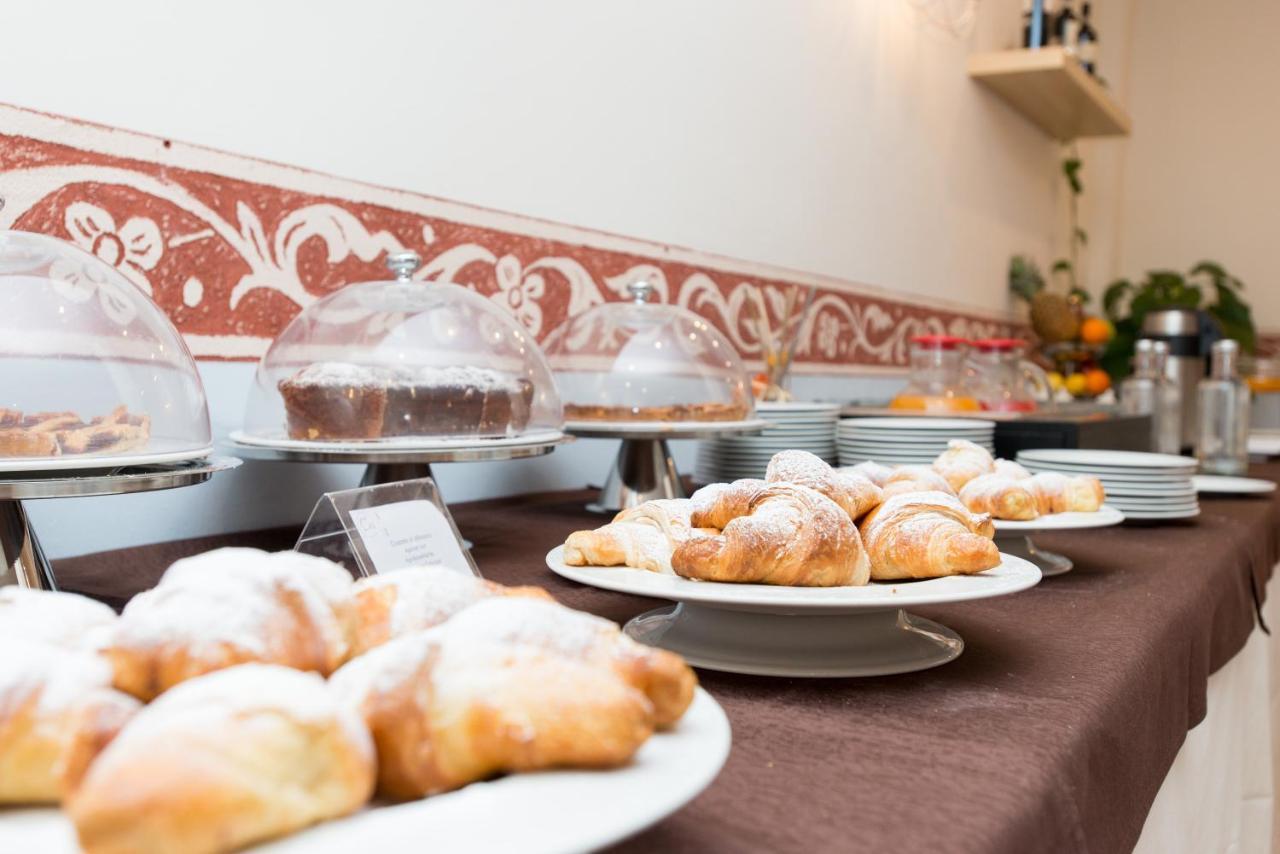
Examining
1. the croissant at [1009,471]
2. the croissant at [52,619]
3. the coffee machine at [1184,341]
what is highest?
the coffee machine at [1184,341]

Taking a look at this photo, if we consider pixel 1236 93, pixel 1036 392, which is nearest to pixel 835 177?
pixel 1036 392

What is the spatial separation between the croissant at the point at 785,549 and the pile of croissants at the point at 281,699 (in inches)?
9.2

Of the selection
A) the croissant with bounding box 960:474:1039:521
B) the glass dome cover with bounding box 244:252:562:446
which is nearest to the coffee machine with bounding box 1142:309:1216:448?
the croissant with bounding box 960:474:1039:521

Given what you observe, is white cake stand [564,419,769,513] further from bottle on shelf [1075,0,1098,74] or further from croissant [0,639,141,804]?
bottle on shelf [1075,0,1098,74]

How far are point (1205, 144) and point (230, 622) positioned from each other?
5211mm

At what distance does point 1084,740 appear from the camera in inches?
23.2

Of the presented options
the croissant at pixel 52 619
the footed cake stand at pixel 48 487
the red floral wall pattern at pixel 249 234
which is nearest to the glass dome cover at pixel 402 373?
the red floral wall pattern at pixel 249 234

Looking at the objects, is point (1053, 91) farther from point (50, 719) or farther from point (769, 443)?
point (50, 719)

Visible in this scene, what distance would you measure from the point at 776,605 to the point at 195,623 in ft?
1.12

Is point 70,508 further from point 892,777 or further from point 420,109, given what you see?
point 892,777

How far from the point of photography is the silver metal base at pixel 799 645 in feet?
2.19

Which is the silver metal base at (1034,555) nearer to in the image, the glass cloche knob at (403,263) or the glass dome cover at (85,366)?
the glass cloche knob at (403,263)

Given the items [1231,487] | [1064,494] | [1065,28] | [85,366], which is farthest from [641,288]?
[1065,28]

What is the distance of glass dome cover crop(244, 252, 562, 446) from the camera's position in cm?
102
